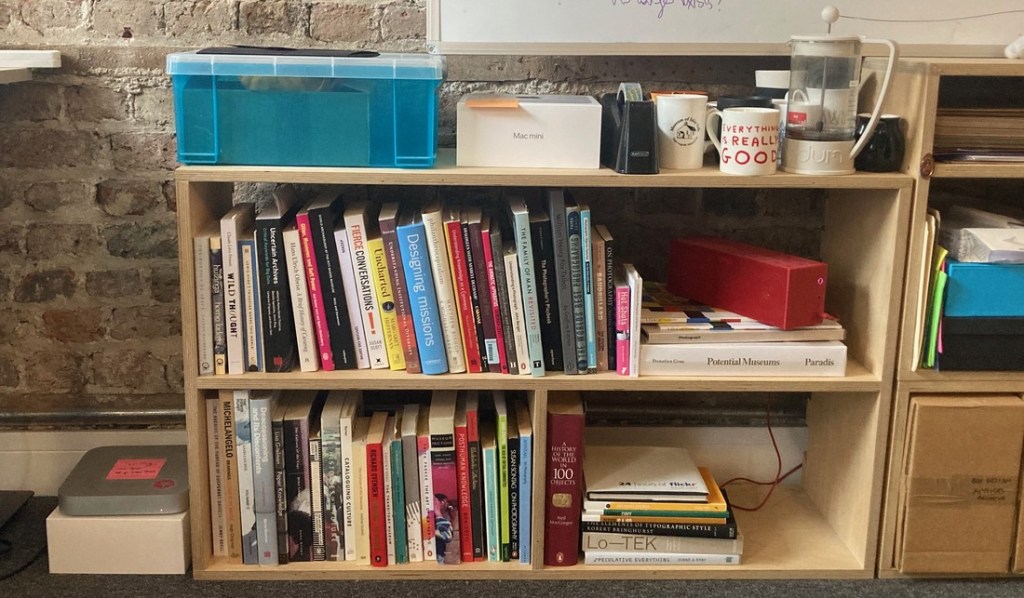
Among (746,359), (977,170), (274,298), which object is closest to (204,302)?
(274,298)

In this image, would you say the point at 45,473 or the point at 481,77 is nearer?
the point at 481,77

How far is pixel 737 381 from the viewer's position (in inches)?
66.2

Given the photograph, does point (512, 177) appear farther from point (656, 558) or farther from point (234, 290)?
point (656, 558)

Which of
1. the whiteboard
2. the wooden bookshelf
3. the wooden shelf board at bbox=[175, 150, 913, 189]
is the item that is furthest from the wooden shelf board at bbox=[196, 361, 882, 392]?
the whiteboard

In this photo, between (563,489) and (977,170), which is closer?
(977,170)

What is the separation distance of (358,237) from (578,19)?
576 mm

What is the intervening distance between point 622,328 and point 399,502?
488 mm

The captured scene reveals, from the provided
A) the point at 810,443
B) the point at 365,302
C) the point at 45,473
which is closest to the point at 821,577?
the point at 810,443

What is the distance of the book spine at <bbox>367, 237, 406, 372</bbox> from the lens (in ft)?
5.39

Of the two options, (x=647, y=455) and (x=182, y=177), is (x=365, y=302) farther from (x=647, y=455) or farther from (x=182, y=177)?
(x=647, y=455)

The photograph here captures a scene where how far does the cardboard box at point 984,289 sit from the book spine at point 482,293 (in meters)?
0.74

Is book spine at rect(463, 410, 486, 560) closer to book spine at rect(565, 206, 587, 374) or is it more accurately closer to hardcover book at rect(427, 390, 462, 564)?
hardcover book at rect(427, 390, 462, 564)

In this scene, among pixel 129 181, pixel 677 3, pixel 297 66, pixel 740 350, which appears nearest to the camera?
pixel 297 66

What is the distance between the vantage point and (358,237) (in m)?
1.64
